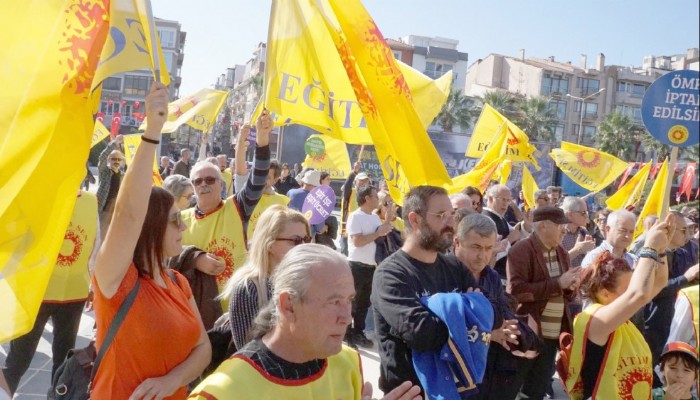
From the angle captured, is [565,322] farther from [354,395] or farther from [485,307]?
[354,395]

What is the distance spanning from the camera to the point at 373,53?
384 centimetres

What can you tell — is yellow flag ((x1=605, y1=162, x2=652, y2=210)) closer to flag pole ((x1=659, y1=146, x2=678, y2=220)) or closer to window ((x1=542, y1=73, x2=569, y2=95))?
flag pole ((x1=659, y1=146, x2=678, y2=220))

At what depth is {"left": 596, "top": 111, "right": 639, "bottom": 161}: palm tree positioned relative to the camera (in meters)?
55.7

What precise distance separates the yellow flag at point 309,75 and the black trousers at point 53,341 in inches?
73.9

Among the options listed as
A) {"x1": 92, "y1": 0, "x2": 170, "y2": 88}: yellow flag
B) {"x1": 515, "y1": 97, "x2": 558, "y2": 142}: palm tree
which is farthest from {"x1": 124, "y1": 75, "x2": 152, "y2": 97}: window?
{"x1": 92, "y1": 0, "x2": 170, "y2": 88}: yellow flag

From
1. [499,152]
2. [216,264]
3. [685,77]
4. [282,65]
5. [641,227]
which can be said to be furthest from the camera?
[499,152]

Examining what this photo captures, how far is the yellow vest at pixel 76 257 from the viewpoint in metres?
4.62

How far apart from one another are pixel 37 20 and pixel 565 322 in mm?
3885

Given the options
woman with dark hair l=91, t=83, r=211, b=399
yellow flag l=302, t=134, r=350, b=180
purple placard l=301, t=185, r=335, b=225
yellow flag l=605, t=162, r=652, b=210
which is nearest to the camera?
woman with dark hair l=91, t=83, r=211, b=399

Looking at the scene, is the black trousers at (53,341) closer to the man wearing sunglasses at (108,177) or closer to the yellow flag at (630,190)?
the man wearing sunglasses at (108,177)

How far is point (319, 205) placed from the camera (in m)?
8.34

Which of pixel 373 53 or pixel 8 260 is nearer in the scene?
pixel 8 260

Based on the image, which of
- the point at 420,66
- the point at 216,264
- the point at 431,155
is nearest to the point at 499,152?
the point at 431,155

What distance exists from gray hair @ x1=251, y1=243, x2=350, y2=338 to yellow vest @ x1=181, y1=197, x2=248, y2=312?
200 cm
